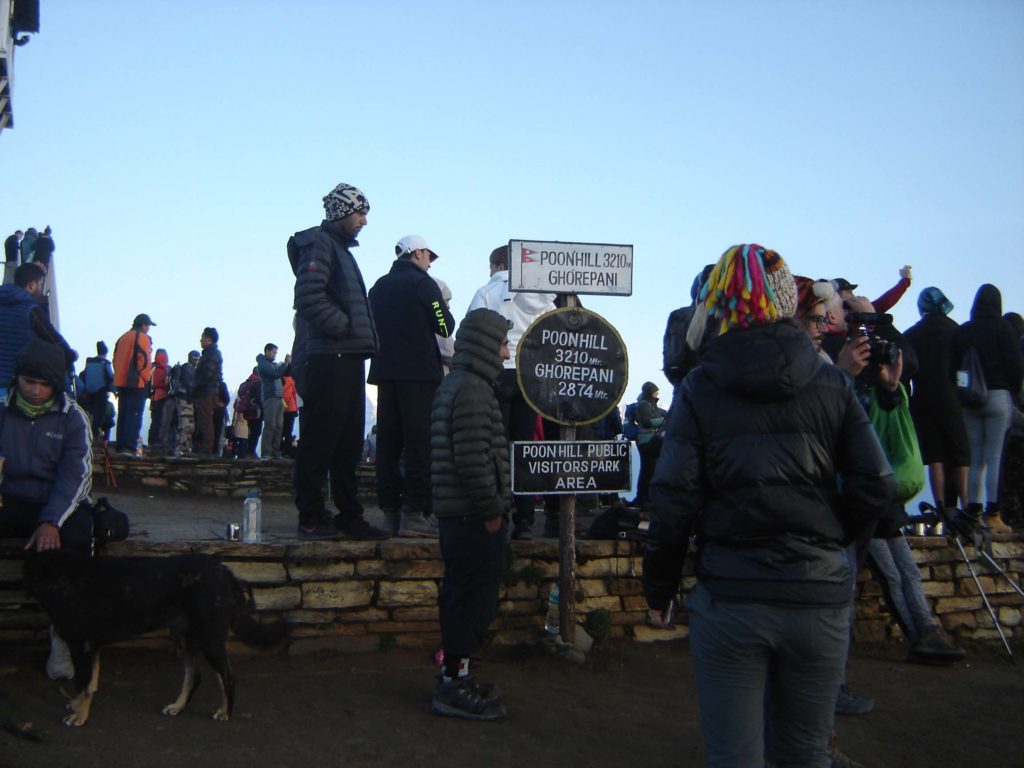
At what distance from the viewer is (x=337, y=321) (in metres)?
6.22

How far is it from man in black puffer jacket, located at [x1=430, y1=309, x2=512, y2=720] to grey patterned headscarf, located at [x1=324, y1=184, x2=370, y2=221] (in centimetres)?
172

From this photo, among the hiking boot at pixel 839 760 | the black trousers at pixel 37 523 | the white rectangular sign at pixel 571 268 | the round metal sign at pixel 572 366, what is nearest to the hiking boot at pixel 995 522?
the round metal sign at pixel 572 366

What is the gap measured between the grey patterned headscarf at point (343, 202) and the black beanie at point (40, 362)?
74.7 inches

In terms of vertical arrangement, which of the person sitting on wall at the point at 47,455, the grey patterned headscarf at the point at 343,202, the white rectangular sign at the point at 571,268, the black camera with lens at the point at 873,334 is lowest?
the person sitting on wall at the point at 47,455

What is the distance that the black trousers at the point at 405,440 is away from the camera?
6.75 m

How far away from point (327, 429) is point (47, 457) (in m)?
1.58

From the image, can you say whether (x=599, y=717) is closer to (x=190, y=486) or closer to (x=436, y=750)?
(x=436, y=750)

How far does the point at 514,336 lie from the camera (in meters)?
7.39

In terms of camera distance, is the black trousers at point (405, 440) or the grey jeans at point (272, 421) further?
the grey jeans at point (272, 421)

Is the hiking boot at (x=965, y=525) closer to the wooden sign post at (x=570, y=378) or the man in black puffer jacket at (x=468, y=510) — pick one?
the wooden sign post at (x=570, y=378)

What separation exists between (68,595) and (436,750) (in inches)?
75.8

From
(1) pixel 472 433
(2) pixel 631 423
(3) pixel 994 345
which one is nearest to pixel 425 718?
(1) pixel 472 433

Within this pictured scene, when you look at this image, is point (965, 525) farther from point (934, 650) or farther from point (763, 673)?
point (763, 673)

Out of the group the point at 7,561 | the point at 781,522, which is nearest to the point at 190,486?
the point at 7,561
